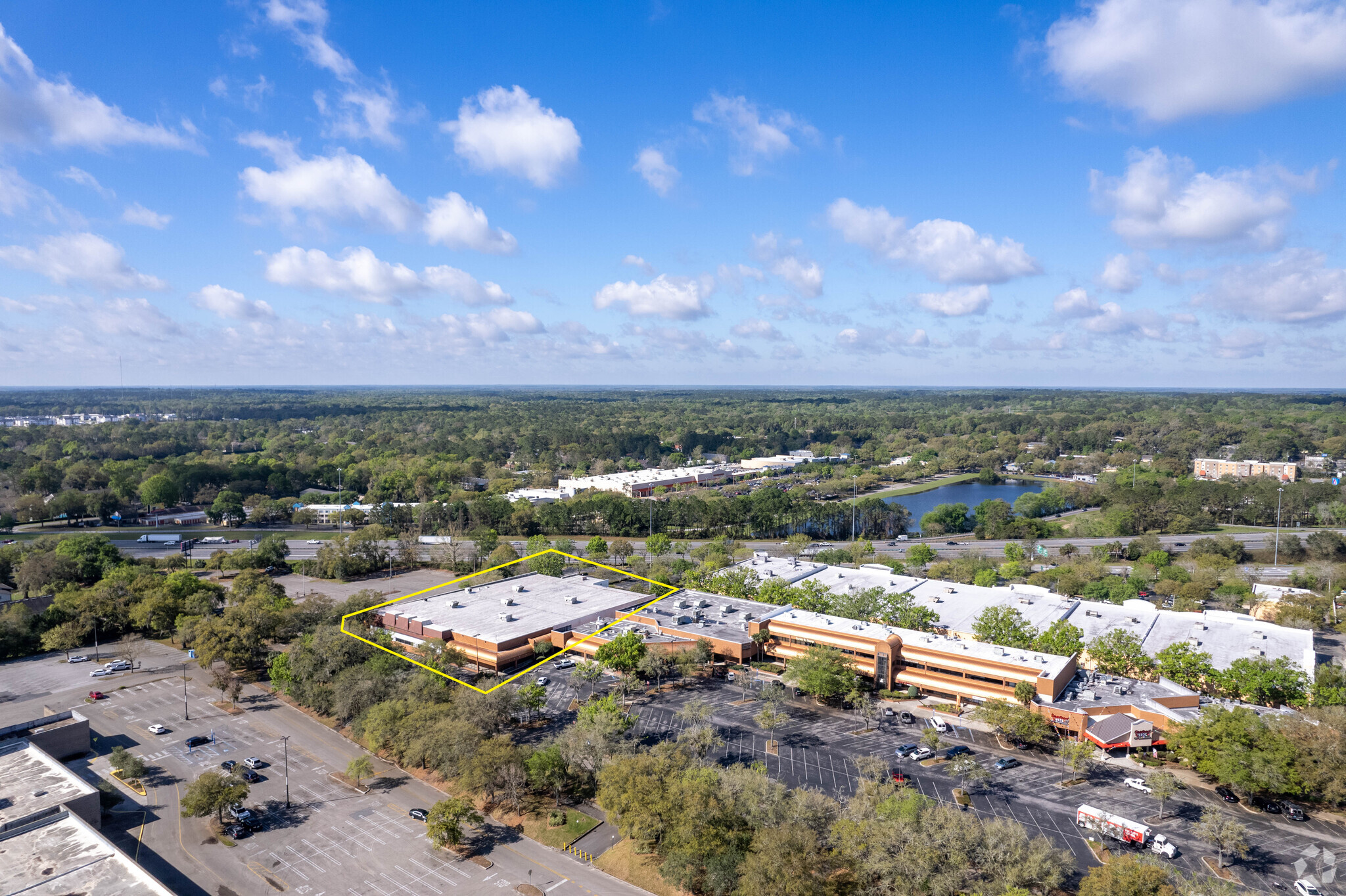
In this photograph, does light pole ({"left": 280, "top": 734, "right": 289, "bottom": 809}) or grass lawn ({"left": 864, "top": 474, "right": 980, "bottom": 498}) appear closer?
light pole ({"left": 280, "top": 734, "right": 289, "bottom": 809})

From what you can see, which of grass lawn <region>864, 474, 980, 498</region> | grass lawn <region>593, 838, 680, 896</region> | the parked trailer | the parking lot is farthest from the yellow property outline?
grass lawn <region>864, 474, 980, 498</region>

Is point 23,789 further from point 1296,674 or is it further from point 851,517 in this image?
point 851,517

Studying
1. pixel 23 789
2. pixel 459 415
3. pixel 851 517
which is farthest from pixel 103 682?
pixel 459 415

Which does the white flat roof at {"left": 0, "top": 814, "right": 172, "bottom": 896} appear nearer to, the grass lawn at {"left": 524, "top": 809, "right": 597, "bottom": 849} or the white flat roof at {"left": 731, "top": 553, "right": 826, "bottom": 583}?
the grass lawn at {"left": 524, "top": 809, "right": 597, "bottom": 849}

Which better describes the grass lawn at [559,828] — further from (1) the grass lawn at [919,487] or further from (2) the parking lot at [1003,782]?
(1) the grass lawn at [919,487]

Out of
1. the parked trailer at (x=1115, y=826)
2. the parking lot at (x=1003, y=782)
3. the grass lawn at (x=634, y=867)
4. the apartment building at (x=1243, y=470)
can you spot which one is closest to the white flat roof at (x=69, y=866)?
the grass lawn at (x=634, y=867)
